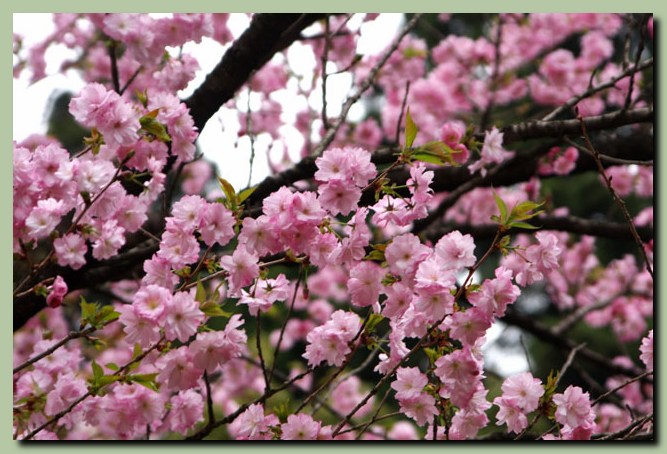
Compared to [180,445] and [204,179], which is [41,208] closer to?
[180,445]

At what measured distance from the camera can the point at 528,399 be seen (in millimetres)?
1167

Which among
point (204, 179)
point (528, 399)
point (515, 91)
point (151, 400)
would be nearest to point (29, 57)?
point (204, 179)

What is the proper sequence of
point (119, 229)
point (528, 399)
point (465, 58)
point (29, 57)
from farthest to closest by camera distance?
point (465, 58), point (29, 57), point (119, 229), point (528, 399)

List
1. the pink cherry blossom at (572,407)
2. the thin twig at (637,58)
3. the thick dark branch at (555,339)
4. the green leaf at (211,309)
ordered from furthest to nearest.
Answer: the thick dark branch at (555,339) < the thin twig at (637,58) < the pink cherry blossom at (572,407) < the green leaf at (211,309)

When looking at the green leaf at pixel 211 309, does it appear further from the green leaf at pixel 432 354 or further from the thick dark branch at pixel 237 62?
the thick dark branch at pixel 237 62

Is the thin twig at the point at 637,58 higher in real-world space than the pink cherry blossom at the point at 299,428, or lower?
higher

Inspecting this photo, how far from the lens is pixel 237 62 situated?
1.58 meters

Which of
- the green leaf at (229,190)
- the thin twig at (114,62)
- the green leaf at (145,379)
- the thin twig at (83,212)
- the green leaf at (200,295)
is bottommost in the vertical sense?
the green leaf at (145,379)

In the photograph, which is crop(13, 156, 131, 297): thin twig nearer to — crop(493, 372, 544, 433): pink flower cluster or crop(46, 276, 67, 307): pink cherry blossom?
crop(46, 276, 67, 307): pink cherry blossom

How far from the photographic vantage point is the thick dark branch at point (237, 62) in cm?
156

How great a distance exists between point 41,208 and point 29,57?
92 centimetres

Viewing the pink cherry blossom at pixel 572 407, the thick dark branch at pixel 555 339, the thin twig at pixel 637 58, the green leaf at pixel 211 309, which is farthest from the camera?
the thick dark branch at pixel 555 339

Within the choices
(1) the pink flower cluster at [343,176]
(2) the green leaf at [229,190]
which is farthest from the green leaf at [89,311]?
(1) the pink flower cluster at [343,176]

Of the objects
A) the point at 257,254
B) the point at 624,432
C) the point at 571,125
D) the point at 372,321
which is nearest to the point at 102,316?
the point at 257,254
